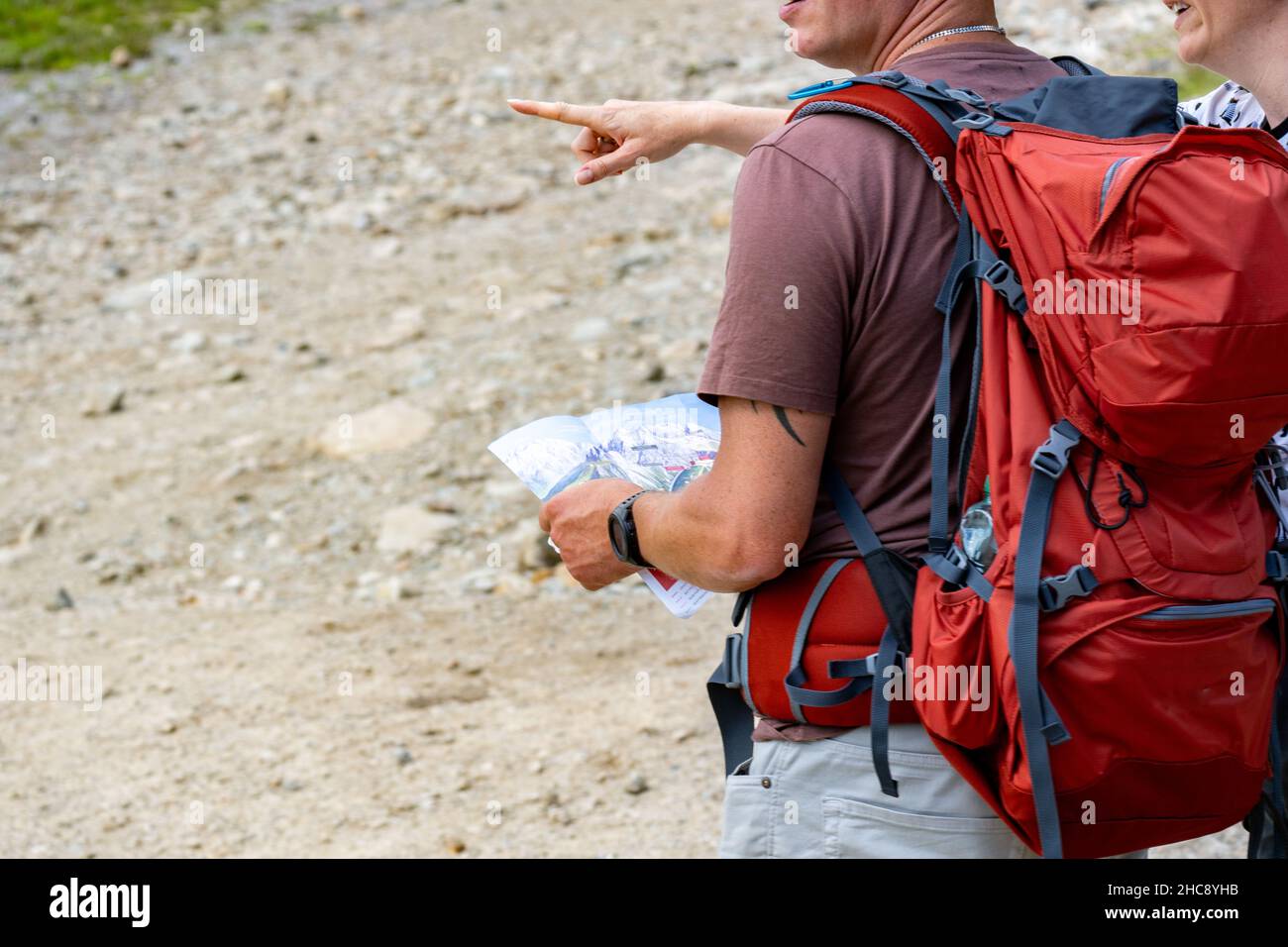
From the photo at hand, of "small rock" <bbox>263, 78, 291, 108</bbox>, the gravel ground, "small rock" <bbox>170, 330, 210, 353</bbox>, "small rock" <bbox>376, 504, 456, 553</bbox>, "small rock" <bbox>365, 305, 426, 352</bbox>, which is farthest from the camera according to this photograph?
"small rock" <bbox>263, 78, 291, 108</bbox>

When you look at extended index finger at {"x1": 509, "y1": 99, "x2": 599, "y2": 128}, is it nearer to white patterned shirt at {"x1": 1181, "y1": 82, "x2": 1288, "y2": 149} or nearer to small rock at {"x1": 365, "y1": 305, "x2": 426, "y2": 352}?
white patterned shirt at {"x1": 1181, "y1": 82, "x2": 1288, "y2": 149}

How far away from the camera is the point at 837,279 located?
5.99ft

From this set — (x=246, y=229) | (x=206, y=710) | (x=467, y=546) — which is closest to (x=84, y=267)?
(x=246, y=229)

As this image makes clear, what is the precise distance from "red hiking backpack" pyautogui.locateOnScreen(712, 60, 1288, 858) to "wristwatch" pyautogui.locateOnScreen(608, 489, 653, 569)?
40 centimetres

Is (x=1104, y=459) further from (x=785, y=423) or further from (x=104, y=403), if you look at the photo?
(x=104, y=403)

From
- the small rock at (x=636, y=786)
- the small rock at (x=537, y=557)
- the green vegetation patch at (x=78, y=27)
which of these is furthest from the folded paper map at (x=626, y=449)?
the green vegetation patch at (x=78, y=27)

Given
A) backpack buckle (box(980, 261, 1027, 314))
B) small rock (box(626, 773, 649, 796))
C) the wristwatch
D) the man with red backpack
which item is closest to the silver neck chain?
the man with red backpack

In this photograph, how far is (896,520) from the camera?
1941 millimetres

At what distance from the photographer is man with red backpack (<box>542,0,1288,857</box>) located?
174 cm

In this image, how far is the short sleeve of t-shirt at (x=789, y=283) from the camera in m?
1.81

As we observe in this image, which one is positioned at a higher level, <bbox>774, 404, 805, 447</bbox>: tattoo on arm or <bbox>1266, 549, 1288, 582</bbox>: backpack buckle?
<bbox>774, 404, 805, 447</bbox>: tattoo on arm

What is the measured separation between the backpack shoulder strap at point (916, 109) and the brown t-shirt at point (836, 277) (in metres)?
0.01

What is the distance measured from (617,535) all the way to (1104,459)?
2.35 feet

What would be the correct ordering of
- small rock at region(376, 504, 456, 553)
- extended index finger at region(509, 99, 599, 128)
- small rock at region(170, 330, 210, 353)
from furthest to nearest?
small rock at region(170, 330, 210, 353), small rock at region(376, 504, 456, 553), extended index finger at region(509, 99, 599, 128)
